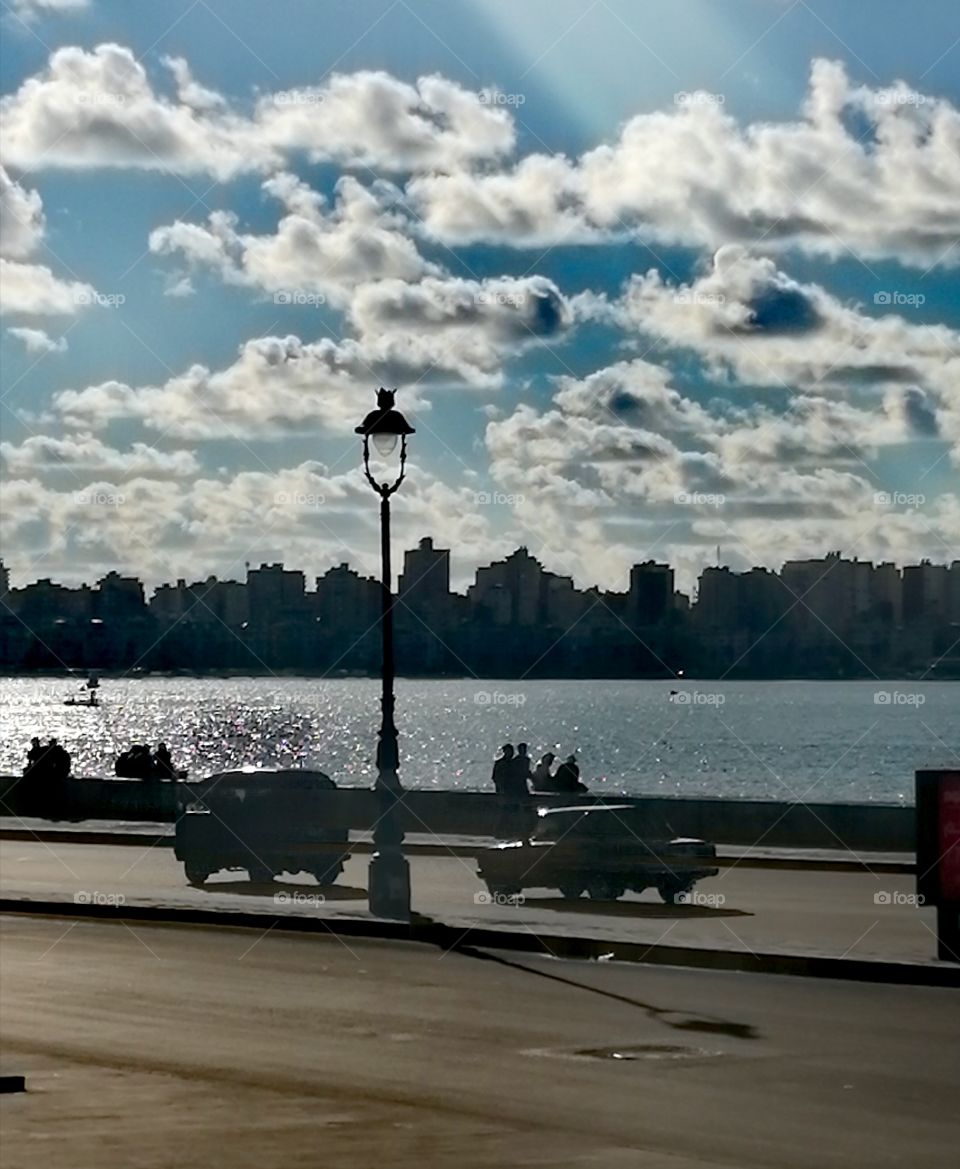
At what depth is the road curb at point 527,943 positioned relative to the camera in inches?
758

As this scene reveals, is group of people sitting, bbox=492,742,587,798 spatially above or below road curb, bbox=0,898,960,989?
above

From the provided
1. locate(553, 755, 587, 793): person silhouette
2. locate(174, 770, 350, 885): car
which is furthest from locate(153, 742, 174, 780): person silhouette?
locate(174, 770, 350, 885): car

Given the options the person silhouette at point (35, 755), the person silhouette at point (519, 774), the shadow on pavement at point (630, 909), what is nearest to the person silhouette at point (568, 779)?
the person silhouette at point (519, 774)

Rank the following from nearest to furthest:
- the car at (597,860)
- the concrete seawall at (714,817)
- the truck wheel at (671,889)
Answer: the truck wheel at (671,889)
the car at (597,860)
the concrete seawall at (714,817)

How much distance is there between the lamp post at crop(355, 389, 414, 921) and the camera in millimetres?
24812

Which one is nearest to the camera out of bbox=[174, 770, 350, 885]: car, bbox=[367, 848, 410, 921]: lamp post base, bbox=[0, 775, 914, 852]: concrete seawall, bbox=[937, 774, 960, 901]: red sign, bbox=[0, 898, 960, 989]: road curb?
bbox=[0, 898, 960, 989]: road curb

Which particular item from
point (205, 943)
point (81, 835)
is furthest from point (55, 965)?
point (81, 835)

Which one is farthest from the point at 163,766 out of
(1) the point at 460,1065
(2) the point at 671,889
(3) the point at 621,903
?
(1) the point at 460,1065

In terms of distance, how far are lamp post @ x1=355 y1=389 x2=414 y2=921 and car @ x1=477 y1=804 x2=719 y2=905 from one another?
10.5 ft

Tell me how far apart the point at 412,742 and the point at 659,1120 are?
569ft

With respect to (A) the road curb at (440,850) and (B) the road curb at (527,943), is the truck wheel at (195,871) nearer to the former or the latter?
(A) the road curb at (440,850)

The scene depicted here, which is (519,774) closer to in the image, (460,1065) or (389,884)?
(389,884)

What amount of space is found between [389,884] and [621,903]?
4.33 m

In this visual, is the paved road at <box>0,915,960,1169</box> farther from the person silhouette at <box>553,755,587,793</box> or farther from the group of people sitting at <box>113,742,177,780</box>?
the group of people sitting at <box>113,742,177,780</box>
